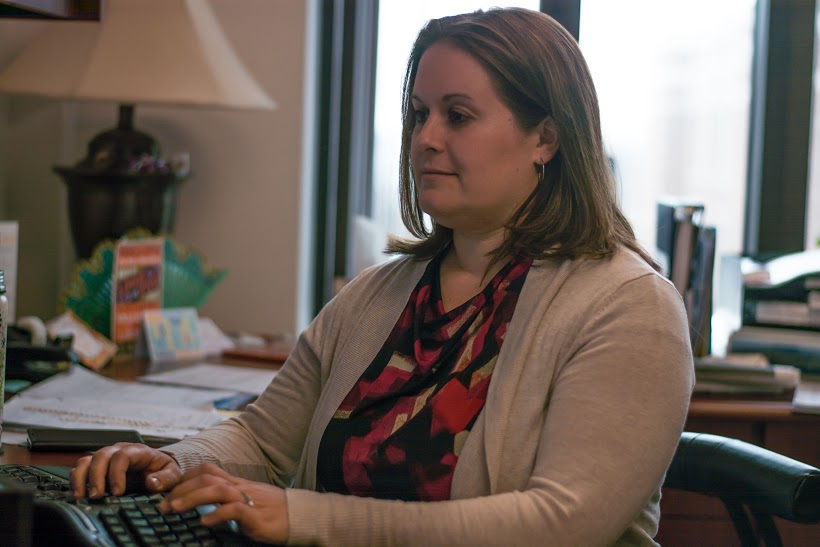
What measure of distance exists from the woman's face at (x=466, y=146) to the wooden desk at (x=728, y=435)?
754 millimetres

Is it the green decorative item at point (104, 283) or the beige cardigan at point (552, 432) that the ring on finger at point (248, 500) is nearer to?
the beige cardigan at point (552, 432)

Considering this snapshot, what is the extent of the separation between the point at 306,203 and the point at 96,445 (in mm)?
1503

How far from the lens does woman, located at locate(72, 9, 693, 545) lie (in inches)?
40.2

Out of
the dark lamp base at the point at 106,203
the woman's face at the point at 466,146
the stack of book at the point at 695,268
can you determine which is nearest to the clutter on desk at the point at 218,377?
the dark lamp base at the point at 106,203

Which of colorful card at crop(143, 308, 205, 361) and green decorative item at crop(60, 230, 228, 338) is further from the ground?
green decorative item at crop(60, 230, 228, 338)

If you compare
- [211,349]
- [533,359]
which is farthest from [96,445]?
[211,349]

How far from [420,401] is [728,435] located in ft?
2.83

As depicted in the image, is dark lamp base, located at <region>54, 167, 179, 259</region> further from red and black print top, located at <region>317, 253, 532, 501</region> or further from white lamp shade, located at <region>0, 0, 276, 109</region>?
red and black print top, located at <region>317, 253, 532, 501</region>

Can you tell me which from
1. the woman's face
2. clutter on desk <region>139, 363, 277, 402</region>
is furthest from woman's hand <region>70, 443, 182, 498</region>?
clutter on desk <region>139, 363, 277, 402</region>

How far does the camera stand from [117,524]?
3.22 feet

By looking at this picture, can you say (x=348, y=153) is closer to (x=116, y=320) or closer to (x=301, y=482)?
(x=116, y=320)

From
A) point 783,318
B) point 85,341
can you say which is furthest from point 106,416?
point 783,318

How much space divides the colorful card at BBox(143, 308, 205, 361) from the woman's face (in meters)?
1.07

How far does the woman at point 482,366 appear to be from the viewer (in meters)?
1.02
